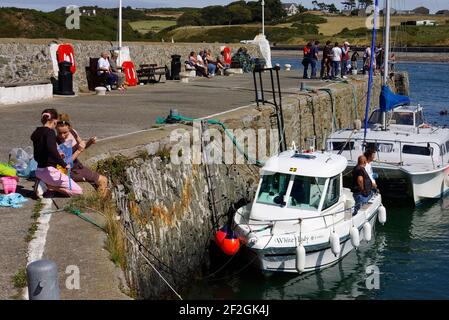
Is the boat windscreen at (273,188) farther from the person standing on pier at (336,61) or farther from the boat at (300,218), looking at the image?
the person standing on pier at (336,61)

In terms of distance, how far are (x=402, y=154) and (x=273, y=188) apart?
6.41 metres

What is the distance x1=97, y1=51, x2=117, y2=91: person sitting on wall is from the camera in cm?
2091

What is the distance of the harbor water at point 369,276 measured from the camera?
1194 centimetres

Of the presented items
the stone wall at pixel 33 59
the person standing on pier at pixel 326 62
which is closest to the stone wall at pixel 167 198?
the stone wall at pixel 33 59

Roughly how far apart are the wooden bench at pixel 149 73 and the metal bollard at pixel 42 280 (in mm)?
19289

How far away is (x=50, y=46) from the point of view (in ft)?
66.0

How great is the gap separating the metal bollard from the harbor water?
6165 millimetres

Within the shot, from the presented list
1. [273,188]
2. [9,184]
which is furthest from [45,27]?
[9,184]

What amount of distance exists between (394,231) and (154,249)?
7522mm

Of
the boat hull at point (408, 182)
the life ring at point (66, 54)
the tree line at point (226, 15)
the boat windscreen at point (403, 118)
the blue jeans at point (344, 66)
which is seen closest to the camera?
the boat hull at point (408, 182)

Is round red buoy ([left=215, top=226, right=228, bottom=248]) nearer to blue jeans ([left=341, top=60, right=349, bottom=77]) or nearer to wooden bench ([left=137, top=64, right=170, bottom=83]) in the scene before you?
wooden bench ([left=137, top=64, right=170, bottom=83])

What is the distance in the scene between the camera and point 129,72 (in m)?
23.8

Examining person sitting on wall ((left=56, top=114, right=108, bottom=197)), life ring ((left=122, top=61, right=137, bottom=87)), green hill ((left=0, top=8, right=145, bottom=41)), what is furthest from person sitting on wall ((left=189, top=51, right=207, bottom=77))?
person sitting on wall ((left=56, top=114, right=108, bottom=197))
